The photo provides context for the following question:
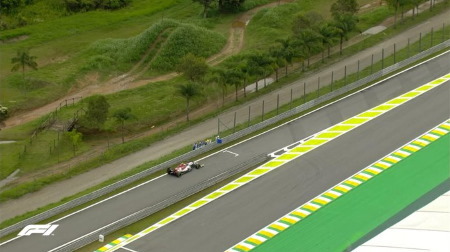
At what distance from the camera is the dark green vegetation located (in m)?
79.9

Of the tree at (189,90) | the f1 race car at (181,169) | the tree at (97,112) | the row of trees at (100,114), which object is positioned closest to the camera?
the f1 race car at (181,169)

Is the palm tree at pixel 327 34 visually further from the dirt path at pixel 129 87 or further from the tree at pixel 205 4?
the tree at pixel 205 4

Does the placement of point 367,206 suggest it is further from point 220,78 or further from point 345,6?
point 345,6

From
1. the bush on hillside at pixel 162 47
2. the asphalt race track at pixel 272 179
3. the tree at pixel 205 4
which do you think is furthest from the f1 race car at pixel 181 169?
the tree at pixel 205 4

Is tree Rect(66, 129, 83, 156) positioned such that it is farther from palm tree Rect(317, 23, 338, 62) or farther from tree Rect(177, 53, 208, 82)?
palm tree Rect(317, 23, 338, 62)

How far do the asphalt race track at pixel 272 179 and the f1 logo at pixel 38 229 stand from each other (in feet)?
1.73

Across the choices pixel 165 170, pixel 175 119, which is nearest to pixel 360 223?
pixel 165 170

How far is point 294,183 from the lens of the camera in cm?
7162

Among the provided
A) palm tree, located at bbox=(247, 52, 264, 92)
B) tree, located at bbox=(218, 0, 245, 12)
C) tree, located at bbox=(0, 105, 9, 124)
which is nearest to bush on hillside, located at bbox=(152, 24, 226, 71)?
tree, located at bbox=(218, 0, 245, 12)

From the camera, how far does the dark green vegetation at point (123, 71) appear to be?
7988 cm

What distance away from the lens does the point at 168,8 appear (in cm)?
13050

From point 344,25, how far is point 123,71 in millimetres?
29268

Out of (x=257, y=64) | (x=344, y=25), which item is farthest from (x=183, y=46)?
(x=344, y=25)

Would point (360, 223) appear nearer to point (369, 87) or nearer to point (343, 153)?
point (343, 153)
